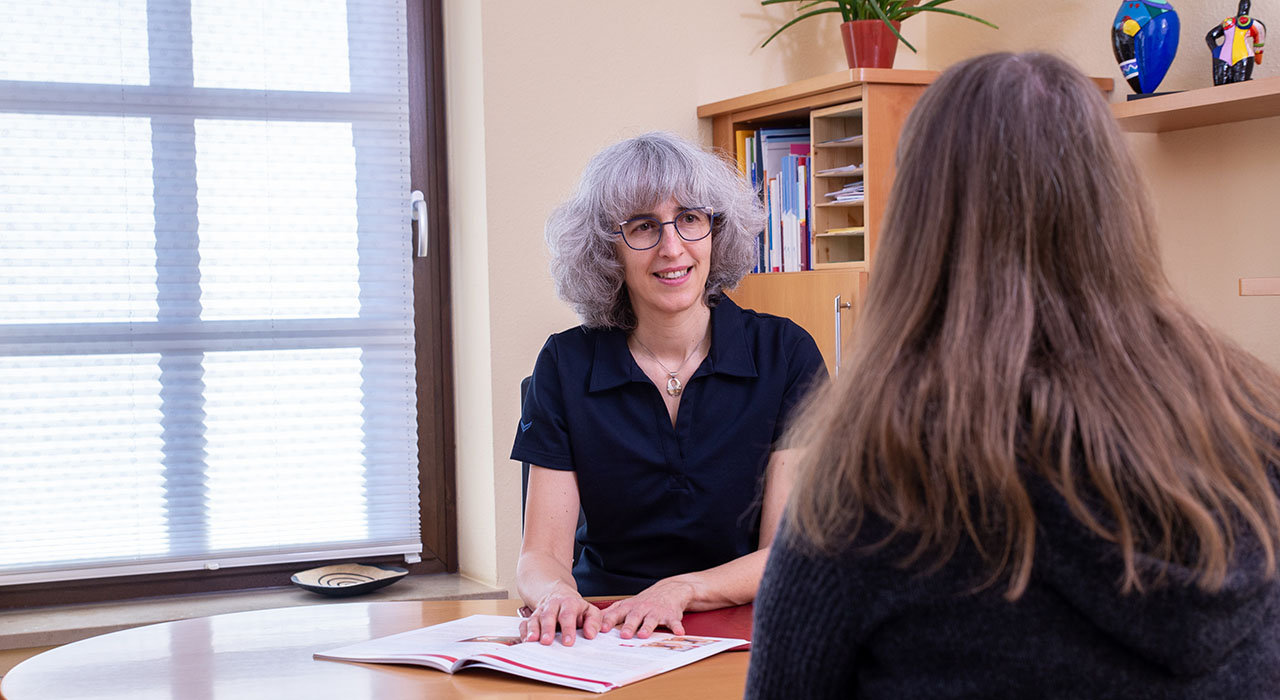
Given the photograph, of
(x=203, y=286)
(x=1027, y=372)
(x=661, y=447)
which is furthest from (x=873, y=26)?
(x=1027, y=372)

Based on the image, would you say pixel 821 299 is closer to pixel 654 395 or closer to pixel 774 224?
pixel 774 224

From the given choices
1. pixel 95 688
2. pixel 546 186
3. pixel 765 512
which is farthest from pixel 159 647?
pixel 546 186

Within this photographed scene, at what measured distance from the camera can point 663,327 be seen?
6.29 feet

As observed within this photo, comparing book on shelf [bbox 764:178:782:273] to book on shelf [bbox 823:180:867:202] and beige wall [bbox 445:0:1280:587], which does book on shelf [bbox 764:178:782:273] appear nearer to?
book on shelf [bbox 823:180:867:202]

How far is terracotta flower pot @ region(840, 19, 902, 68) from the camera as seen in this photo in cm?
288

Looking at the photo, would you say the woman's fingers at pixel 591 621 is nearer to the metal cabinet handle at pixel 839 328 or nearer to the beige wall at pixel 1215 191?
the metal cabinet handle at pixel 839 328

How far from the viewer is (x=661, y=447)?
1825 mm

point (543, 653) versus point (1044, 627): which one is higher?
point (1044, 627)

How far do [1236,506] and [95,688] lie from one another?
1134mm

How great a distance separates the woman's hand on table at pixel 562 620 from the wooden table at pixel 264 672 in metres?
0.12

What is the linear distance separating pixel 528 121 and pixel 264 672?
184cm

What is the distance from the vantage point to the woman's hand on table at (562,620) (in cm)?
138

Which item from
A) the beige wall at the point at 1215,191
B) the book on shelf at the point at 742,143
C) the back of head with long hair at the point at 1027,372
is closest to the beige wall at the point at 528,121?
the beige wall at the point at 1215,191

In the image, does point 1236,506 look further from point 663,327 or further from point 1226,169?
point 1226,169
